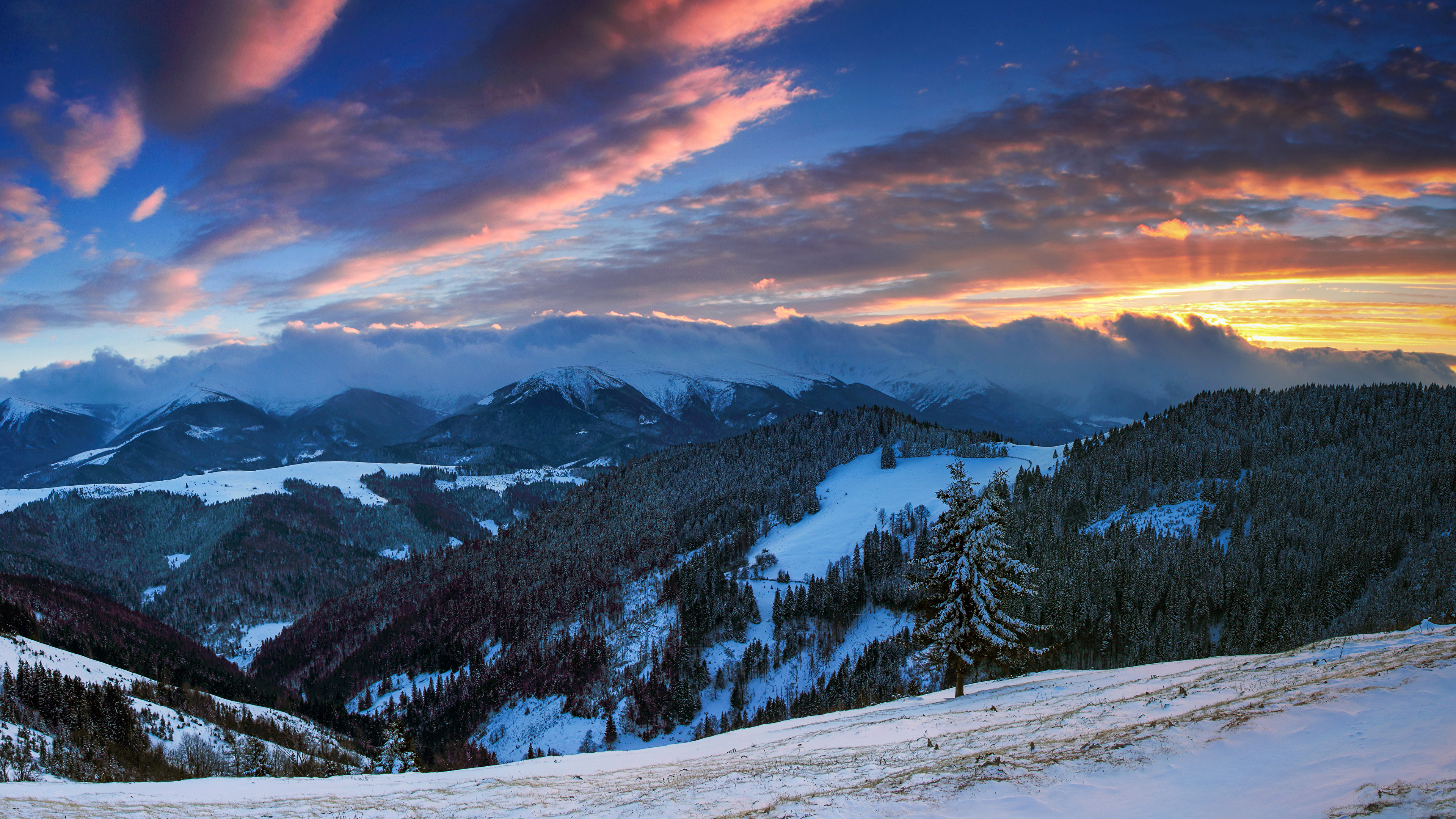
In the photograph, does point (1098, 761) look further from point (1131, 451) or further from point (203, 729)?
point (1131, 451)

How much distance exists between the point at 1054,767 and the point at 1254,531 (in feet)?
438

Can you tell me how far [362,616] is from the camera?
651ft

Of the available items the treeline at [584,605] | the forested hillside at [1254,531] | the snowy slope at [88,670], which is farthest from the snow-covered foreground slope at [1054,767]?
the treeline at [584,605]

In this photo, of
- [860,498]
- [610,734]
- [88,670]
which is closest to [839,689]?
[610,734]

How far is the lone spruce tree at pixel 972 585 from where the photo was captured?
40156 millimetres

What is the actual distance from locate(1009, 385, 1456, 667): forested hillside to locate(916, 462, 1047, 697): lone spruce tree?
64.7 metres

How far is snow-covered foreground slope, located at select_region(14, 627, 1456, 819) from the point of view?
14.1 metres

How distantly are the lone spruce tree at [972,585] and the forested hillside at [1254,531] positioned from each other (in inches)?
2548

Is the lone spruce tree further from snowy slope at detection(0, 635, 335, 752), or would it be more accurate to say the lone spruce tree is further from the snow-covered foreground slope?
snowy slope at detection(0, 635, 335, 752)

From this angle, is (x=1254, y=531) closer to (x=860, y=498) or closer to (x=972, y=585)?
(x=860, y=498)

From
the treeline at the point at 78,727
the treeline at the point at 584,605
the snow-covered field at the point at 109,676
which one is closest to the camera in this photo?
the treeline at the point at 78,727

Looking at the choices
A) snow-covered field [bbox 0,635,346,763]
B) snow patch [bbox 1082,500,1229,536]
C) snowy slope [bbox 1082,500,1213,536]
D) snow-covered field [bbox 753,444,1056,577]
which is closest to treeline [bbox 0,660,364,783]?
snow-covered field [bbox 0,635,346,763]

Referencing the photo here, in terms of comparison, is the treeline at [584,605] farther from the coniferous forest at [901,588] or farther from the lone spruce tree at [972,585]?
the lone spruce tree at [972,585]

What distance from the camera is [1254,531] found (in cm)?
11775
